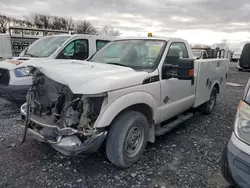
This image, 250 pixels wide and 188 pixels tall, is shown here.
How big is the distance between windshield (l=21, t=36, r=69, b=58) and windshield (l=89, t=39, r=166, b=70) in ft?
8.37

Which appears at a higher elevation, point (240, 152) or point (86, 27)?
point (86, 27)

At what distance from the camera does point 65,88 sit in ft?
8.52

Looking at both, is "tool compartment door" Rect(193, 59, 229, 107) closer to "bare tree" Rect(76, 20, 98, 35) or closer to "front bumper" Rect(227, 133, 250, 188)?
"front bumper" Rect(227, 133, 250, 188)

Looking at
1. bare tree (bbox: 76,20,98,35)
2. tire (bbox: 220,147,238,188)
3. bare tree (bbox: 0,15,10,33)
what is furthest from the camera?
bare tree (bbox: 76,20,98,35)

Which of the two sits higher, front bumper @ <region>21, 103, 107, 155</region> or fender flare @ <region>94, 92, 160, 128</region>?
fender flare @ <region>94, 92, 160, 128</region>

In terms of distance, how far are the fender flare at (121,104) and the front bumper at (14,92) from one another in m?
2.85

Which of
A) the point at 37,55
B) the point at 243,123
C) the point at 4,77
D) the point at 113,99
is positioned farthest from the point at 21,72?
→ the point at 243,123

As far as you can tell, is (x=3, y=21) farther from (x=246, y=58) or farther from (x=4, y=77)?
(x=246, y=58)

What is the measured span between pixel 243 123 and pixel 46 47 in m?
5.75

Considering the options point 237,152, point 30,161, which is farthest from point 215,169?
point 30,161

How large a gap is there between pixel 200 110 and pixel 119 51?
9.00ft

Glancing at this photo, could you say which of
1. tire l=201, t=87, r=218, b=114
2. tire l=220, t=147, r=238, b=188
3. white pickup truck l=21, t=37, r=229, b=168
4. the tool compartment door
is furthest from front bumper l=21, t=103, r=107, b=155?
tire l=201, t=87, r=218, b=114

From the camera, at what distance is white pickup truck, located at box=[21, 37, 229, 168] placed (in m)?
2.38

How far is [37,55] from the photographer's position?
19.5 ft
